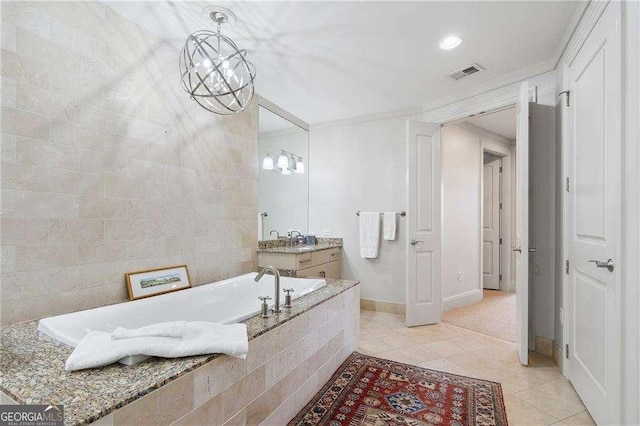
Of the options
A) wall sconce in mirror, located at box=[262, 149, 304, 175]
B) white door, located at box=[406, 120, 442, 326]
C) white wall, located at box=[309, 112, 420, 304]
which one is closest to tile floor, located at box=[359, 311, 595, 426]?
white door, located at box=[406, 120, 442, 326]

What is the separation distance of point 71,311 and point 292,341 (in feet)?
4.21

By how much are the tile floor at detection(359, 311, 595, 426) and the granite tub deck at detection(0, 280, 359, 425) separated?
97 cm

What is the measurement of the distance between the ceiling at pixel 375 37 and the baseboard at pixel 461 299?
97.5 inches

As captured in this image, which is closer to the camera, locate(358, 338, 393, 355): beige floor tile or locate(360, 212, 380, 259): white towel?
locate(358, 338, 393, 355): beige floor tile

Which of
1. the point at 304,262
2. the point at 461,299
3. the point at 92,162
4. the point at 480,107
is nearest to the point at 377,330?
the point at 304,262

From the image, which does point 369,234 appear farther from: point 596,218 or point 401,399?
point 596,218

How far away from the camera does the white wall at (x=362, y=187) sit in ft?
11.8

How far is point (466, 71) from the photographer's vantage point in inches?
106

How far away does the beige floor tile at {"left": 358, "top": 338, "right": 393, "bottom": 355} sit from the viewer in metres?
2.52

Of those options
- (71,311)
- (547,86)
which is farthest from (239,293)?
(547,86)

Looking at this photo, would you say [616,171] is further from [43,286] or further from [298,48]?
[43,286]

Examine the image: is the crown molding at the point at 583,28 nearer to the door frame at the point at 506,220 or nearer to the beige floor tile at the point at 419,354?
the beige floor tile at the point at 419,354

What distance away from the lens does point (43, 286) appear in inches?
63.5

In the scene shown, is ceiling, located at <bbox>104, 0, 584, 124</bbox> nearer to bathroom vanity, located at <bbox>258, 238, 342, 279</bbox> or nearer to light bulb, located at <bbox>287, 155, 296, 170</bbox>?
light bulb, located at <bbox>287, 155, 296, 170</bbox>
